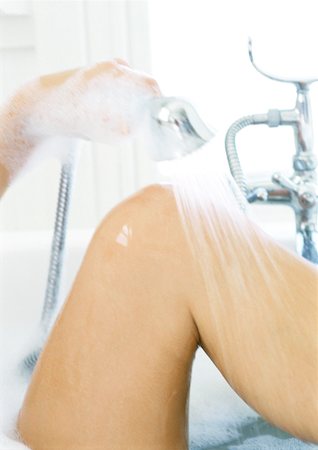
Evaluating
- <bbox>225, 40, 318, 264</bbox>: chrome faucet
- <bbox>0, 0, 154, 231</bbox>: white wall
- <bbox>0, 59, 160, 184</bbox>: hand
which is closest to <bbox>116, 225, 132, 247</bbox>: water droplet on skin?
<bbox>0, 59, 160, 184</bbox>: hand

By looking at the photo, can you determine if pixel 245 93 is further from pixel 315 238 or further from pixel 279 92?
→ pixel 315 238

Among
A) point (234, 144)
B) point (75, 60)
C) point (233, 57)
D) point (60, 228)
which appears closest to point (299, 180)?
point (234, 144)

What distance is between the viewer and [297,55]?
3.41 ft

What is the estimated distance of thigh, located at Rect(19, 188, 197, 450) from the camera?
2.13ft

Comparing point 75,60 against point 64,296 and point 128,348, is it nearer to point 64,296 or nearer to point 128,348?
point 64,296

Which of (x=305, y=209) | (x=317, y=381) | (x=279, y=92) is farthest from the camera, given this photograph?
(x=279, y=92)

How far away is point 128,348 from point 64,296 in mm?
493

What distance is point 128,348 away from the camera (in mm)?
651


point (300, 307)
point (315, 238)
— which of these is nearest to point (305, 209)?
point (315, 238)

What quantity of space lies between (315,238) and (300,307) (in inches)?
13.6

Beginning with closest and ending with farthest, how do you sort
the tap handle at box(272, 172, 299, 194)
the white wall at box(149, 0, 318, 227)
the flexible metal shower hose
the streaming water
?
the streaming water < the flexible metal shower hose < the tap handle at box(272, 172, 299, 194) < the white wall at box(149, 0, 318, 227)

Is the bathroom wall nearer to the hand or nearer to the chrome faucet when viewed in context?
the chrome faucet

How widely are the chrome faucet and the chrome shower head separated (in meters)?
0.25

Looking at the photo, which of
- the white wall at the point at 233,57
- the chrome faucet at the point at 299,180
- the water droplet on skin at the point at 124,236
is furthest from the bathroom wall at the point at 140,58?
the water droplet on skin at the point at 124,236
